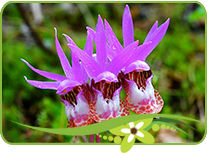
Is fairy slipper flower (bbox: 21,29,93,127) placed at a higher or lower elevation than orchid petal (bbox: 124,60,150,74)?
lower

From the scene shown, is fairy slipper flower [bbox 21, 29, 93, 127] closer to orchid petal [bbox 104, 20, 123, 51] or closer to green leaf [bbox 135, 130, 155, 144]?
orchid petal [bbox 104, 20, 123, 51]

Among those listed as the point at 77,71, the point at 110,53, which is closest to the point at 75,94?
the point at 77,71

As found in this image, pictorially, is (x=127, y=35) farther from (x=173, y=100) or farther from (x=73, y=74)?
(x=173, y=100)

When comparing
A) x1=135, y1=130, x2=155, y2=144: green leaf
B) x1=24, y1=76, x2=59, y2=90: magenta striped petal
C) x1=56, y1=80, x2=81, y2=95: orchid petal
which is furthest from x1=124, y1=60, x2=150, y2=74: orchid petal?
x1=135, y1=130, x2=155, y2=144: green leaf

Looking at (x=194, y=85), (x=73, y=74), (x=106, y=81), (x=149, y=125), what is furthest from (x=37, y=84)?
(x=194, y=85)

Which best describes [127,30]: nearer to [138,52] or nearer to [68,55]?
[138,52]

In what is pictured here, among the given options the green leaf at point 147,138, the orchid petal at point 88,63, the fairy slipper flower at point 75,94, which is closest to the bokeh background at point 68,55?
the green leaf at point 147,138
